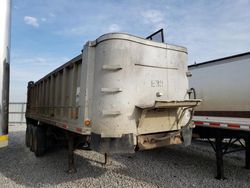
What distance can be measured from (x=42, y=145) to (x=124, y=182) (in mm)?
3192

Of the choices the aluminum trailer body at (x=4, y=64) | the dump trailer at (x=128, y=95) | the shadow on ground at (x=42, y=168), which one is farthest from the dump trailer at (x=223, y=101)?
the aluminum trailer body at (x=4, y=64)

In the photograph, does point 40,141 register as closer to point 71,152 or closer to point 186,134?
point 71,152

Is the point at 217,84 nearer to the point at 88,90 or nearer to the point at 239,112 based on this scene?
the point at 239,112

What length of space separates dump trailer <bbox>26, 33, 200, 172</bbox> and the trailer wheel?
231 cm

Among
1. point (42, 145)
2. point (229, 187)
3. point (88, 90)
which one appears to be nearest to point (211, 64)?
point (229, 187)

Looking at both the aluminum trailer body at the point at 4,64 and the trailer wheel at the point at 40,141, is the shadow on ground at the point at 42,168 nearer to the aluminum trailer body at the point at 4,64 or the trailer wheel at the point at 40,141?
the trailer wheel at the point at 40,141

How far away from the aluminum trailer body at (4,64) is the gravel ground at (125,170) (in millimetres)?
1233

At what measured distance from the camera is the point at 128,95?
12.7ft

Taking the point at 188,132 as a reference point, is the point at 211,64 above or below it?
above

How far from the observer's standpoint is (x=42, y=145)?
6.76 m

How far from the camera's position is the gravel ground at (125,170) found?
15.3ft

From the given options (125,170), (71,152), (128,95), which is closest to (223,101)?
(128,95)

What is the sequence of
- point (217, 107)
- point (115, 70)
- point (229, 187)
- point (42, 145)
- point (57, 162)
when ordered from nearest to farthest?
point (115, 70) < point (229, 187) < point (217, 107) < point (57, 162) < point (42, 145)

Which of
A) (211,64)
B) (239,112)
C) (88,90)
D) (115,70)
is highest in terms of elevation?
(211,64)
